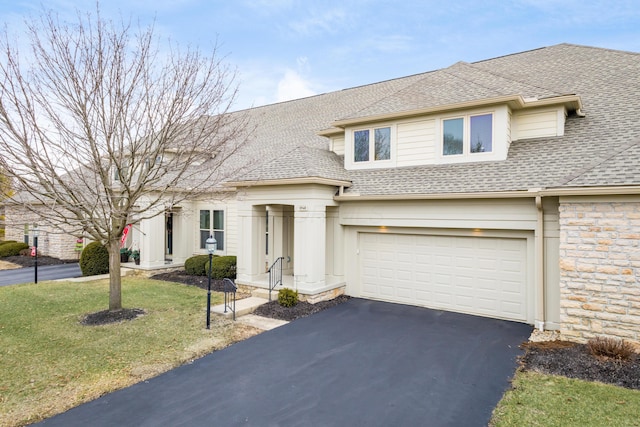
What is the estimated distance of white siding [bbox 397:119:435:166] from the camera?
1033cm

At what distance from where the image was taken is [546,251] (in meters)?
8.05

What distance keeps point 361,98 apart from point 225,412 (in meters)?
14.2

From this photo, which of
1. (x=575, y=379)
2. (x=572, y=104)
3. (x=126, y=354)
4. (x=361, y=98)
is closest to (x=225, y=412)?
(x=126, y=354)

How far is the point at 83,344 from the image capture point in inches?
278

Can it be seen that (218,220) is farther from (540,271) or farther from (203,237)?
(540,271)

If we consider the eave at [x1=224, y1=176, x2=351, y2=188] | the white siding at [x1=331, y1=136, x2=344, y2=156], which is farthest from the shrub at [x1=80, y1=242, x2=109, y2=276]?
the white siding at [x1=331, y1=136, x2=344, y2=156]

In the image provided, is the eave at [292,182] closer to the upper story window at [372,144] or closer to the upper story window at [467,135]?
the upper story window at [372,144]

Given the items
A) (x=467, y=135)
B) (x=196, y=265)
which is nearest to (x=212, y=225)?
(x=196, y=265)

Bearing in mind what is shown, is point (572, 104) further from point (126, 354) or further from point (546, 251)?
point (126, 354)

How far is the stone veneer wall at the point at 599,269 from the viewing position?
21.9 ft

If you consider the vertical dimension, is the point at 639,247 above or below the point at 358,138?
below

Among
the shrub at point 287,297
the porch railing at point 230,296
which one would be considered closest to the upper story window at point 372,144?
the shrub at point 287,297

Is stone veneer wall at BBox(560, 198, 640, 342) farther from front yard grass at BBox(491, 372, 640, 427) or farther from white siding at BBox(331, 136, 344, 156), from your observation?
white siding at BBox(331, 136, 344, 156)

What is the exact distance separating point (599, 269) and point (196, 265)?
1210cm
